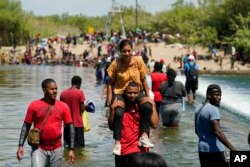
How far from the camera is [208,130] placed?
8219 millimetres

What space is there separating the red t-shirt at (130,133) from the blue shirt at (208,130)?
79 cm

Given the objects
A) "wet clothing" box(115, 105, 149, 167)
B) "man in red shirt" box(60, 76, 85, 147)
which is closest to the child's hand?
"wet clothing" box(115, 105, 149, 167)

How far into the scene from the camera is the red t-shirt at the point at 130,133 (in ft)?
26.0

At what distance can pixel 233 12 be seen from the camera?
220 feet

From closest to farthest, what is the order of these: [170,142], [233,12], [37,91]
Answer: [170,142], [37,91], [233,12]

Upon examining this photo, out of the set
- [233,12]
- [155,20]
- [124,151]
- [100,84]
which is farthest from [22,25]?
[124,151]

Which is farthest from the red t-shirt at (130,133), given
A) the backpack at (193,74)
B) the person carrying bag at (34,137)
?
the backpack at (193,74)

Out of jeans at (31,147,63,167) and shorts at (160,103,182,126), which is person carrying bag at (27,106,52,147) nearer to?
jeans at (31,147,63,167)

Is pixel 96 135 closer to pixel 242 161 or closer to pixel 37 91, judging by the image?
pixel 242 161

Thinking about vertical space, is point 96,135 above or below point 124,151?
below

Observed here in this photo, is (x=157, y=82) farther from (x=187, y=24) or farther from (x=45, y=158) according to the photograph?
(x=187, y=24)

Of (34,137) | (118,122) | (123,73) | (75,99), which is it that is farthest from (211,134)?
(75,99)

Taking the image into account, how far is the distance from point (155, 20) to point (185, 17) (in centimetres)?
450

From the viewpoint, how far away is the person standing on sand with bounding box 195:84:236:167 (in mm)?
8133
